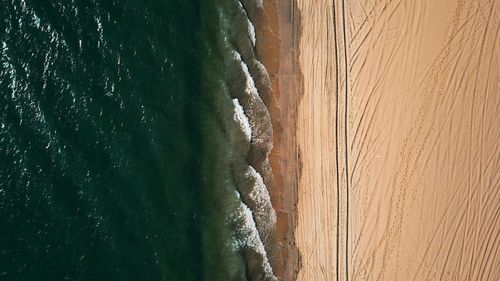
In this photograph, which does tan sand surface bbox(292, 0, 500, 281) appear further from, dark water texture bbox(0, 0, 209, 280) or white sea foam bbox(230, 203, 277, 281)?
dark water texture bbox(0, 0, 209, 280)

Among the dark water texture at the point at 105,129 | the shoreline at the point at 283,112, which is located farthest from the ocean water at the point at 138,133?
the shoreline at the point at 283,112

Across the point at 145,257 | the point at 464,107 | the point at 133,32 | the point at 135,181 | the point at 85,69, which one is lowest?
the point at 145,257

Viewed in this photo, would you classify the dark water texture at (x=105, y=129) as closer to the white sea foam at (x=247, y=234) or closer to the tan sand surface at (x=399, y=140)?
the white sea foam at (x=247, y=234)

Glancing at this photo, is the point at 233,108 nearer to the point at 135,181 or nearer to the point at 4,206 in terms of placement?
the point at 135,181

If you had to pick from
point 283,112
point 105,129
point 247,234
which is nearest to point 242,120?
point 283,112

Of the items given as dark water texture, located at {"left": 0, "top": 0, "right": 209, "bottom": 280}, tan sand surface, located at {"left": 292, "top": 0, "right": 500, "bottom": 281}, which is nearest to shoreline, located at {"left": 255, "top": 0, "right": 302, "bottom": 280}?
tan sand surface, located at {"left": 292, "top": 0, "right": 500, "bottom": 281}

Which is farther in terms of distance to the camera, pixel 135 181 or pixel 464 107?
pixel 135 181

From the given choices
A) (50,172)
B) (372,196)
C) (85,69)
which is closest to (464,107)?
(372,196)
